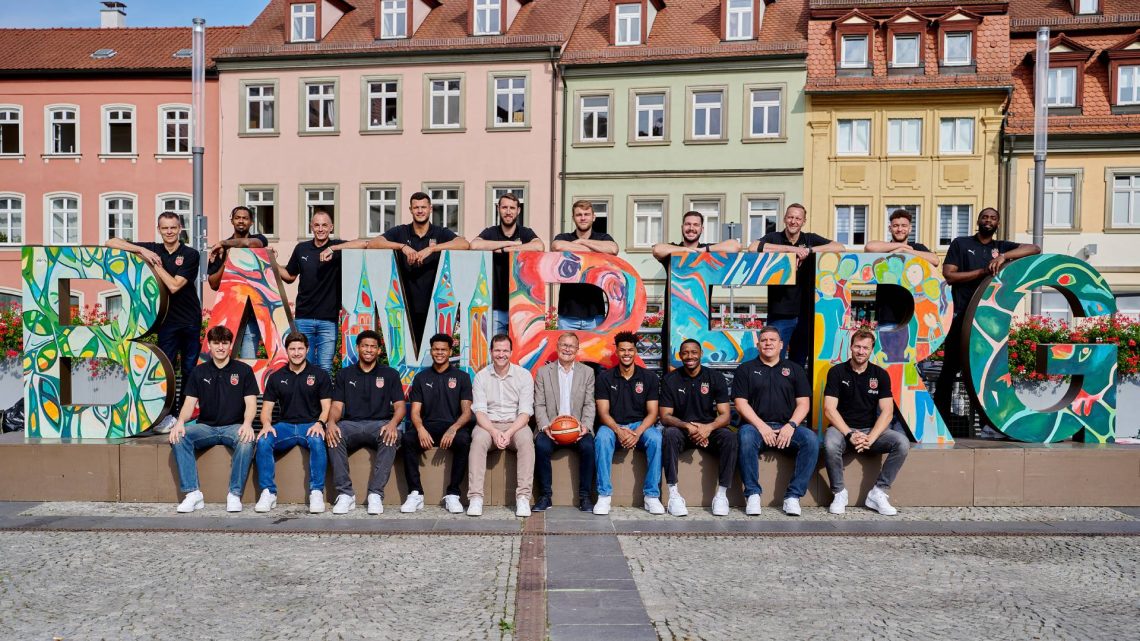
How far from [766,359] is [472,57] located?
22969 mm

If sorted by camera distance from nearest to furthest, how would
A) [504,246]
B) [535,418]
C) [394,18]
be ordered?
[535,418] < [504,246] < [394,18]

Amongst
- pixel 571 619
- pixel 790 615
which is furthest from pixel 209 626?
pixel 790 615

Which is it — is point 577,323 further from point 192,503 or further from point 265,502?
point 192,503

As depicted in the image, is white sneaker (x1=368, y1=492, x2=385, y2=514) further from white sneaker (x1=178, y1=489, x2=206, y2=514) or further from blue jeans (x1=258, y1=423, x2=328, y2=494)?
white sneaker (x1=178, y1=489, x2=206, y2=514)

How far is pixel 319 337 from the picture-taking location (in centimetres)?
959

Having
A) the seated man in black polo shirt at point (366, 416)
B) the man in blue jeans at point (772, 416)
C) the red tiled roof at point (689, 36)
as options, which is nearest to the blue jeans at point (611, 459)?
the man in blue jeans at point (772, 416)

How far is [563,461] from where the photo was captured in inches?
344

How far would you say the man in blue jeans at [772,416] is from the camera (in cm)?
844

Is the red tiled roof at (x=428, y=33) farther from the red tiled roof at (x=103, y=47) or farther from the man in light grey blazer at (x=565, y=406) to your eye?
the man in light grey blazer at (x=565, y=406)

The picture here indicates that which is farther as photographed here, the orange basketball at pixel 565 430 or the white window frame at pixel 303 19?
the white window frame at pixel 303 19

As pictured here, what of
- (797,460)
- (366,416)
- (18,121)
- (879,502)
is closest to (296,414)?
(366,416)

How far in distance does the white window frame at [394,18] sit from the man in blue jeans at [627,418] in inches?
942

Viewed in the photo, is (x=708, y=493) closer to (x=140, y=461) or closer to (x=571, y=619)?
(x=571, y=619)

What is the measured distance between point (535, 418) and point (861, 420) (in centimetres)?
278
